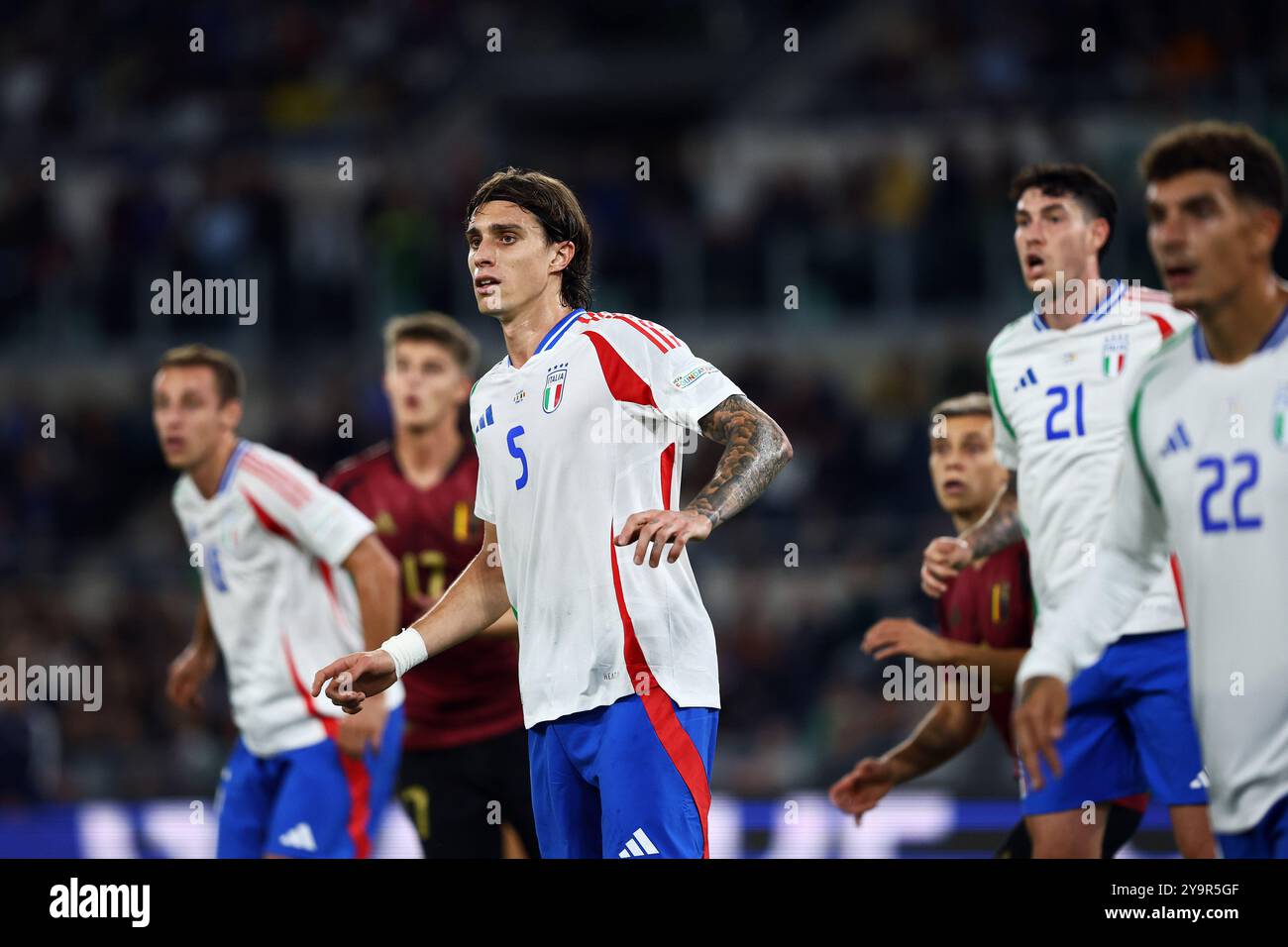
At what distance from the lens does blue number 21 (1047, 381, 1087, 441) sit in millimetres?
6301

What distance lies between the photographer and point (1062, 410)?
20.8 ft

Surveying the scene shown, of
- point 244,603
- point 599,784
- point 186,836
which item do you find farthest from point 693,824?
point 186,836

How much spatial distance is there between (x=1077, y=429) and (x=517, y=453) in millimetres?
2240

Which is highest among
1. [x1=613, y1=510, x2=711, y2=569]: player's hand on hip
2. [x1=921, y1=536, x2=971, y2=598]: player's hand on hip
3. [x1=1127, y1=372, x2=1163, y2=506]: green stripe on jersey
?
[x1=1127, y1=372, x2=1163, y2=506]: green stripe on jersey

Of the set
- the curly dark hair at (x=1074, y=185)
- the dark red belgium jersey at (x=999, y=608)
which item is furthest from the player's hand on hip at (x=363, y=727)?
the curly dark hair at (x=1074, y=185)

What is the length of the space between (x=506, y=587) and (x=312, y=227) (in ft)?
46.1

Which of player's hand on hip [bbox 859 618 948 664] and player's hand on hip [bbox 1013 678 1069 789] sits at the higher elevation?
player's hand on hip [bbox 859 618 948 664]

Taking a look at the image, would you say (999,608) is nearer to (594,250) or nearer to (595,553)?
(595,553)

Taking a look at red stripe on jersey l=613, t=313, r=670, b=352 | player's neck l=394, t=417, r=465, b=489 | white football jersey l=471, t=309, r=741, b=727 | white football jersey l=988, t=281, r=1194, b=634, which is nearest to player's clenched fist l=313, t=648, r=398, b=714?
white football jersey l=471, t=309, r=741, b=727

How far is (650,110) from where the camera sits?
70.8ft

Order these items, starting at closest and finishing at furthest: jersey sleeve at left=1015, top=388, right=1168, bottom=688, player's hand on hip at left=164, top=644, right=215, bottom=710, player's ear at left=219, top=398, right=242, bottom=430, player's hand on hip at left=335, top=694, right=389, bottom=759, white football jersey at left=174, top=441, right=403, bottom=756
Result: jersey sleeve at left=1015, top=388, right=1168, bottom=688, player's hand on hip at left=335, top=694, right=389, bottom=759, white football jersey at left=174, top=441, right=403, bottom=756, player's ear at left=219, top=398, right=242, bottom=430, player's hand on hip at left=164, top=644, right=215, bottom=710

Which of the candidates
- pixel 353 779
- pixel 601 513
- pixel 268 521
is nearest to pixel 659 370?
pixel 601 513

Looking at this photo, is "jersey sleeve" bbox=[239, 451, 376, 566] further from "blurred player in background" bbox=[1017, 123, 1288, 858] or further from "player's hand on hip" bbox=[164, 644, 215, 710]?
"blurred player in background" bbox=[1017, 123, 1288, 858]

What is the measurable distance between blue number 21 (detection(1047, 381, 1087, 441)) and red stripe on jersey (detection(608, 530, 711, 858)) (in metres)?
2.11
